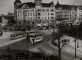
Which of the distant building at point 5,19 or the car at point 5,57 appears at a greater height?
the distant building at point 5,19

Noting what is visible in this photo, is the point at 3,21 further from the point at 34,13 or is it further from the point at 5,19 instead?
the point at 34,13

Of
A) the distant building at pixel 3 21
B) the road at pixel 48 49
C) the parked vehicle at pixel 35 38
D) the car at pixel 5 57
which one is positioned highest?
the distant building at pixel 3 21

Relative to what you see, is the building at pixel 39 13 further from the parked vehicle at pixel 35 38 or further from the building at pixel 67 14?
the parked vehicle at pixel 35 38

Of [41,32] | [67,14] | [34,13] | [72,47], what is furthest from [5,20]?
Answer: [72,47]

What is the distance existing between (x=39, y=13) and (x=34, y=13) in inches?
2.8

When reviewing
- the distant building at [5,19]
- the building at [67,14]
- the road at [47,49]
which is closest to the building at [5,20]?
the distant building at [5,19]

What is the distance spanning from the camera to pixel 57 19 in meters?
2.43

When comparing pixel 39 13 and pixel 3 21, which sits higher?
pixel 39 13

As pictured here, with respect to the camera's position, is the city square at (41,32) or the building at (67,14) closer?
the city square at (41,32)

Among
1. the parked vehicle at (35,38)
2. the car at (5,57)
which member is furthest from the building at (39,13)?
the car at (5,57)

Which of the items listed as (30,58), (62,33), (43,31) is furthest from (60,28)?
(30,58)

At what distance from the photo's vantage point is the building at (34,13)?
2.38m

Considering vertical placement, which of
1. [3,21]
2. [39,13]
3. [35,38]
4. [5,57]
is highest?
[39,13]

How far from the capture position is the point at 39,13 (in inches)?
94.6
